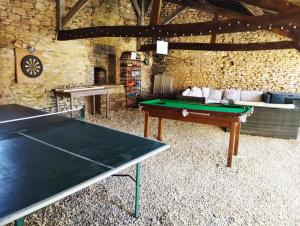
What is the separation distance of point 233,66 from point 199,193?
657 centimetres

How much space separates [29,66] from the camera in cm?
535

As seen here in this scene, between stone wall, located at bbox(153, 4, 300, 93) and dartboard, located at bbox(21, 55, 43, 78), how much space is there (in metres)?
5.03

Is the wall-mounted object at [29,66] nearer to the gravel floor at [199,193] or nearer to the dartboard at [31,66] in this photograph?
the dartboard at [31,66]

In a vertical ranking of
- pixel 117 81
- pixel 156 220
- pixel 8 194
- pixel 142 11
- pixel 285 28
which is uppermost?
pixel 142 11

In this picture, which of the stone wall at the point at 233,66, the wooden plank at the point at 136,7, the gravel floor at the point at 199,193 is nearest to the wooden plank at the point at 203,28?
the gravel floor at the point at 199,193

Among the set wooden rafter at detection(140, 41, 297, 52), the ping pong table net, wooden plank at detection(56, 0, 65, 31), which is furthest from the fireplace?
the ping pong table net

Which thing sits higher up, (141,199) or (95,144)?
(95,144)

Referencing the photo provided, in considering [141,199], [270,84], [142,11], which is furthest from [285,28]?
[142,11]

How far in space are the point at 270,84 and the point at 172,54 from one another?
374 cm

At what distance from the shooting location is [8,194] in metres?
1.36

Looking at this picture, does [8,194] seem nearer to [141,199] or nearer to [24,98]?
[141,199]

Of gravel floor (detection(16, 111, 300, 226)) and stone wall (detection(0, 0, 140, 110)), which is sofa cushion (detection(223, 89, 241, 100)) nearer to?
gravel floor (detection(16, 111, 300, 226))

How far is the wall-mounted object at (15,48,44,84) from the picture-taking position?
5191 millimetres

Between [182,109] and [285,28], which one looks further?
[182,109]
